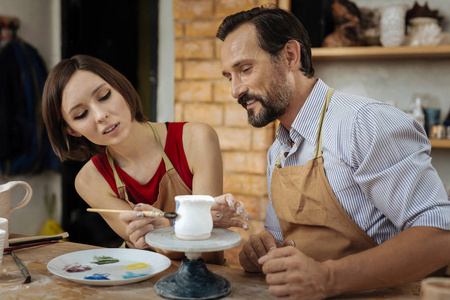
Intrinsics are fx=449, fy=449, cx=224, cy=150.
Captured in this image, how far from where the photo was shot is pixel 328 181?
4.60ft

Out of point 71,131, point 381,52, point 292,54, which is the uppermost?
point 381,52

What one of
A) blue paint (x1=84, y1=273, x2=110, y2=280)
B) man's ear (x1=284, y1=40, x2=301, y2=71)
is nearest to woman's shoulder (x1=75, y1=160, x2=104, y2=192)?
blue paint (x1=84, y1=273, x2=110, y2=280)

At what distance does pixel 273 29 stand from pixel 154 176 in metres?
0.74

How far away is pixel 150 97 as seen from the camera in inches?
130

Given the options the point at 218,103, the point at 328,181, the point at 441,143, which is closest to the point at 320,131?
the point at 328,181

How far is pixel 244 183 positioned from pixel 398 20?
51.2 inches

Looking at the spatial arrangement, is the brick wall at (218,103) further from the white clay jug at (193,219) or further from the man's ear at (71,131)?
the white clay jug at (193,219)

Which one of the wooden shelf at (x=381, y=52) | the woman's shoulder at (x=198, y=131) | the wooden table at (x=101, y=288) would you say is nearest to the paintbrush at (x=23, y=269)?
the wooden table at (x=101, y=288)

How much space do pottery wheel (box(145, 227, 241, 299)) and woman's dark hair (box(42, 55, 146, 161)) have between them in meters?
0.80

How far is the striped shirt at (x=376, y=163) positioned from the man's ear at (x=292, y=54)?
183mm

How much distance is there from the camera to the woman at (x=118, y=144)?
165cm

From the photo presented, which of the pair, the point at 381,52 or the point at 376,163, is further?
the point at 381,52

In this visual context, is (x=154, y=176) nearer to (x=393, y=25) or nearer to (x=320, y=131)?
(x=320, y=131)

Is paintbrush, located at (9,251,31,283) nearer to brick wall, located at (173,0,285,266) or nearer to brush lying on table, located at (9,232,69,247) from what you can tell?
brush lying on table, located at (9,232,69,247)
